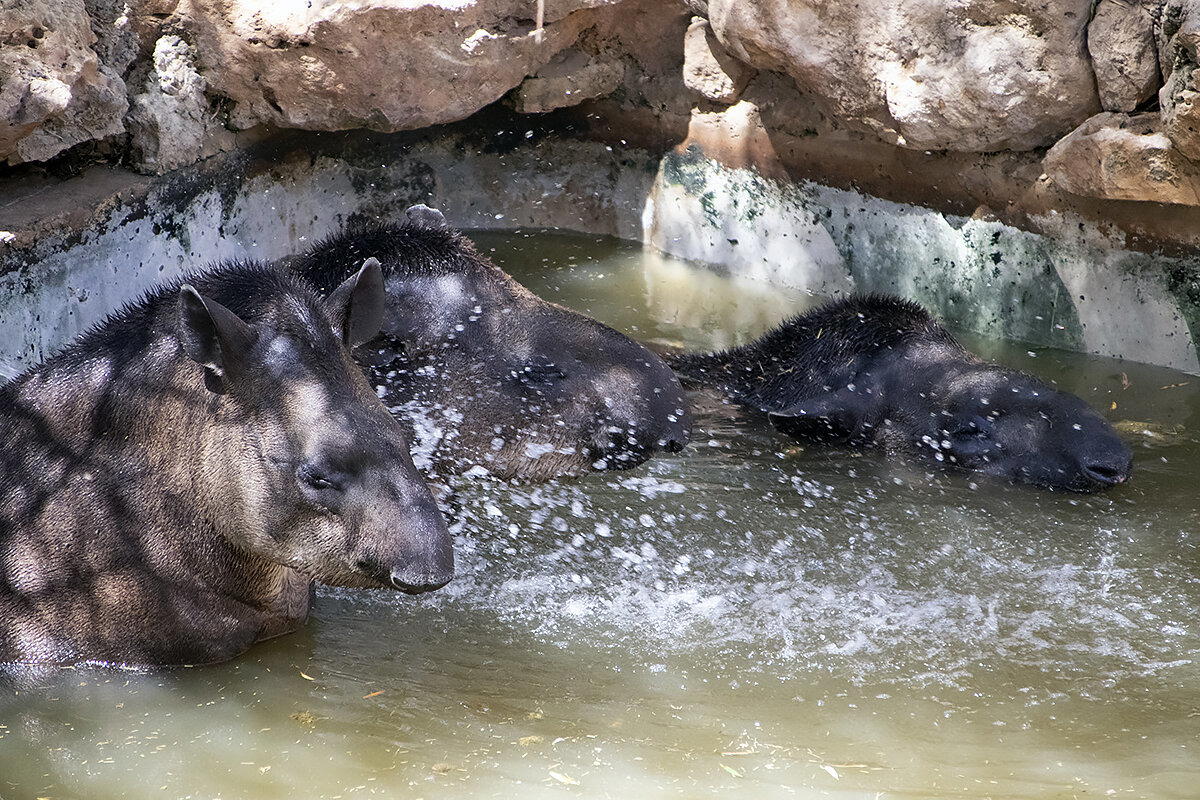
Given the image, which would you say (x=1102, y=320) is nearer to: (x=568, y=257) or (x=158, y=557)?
(x=568, y=257)

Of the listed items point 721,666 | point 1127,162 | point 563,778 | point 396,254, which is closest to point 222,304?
point 563,778

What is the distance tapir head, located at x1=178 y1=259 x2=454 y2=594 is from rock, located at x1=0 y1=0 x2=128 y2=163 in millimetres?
2737

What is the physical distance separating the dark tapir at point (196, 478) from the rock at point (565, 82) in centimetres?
559

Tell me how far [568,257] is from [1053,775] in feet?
21.8

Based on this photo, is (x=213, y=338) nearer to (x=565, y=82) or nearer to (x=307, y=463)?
(x=307, y=463)

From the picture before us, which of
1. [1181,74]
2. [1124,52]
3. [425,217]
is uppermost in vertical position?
[1124,52]

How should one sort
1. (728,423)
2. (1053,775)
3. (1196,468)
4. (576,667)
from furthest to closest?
(728,423) → (1196,468) → (576,667) → (1053,775)

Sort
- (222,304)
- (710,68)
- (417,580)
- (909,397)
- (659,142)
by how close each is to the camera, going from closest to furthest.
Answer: (417,580), (222,304), (909,397), (710,68), (659,142)

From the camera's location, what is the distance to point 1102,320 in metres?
8.13

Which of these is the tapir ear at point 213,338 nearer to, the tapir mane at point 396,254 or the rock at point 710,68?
the tapir mane at point 396,254

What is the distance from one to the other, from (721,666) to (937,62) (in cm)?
466

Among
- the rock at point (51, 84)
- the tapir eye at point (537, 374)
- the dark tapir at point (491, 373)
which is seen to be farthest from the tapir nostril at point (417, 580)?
the rock at point (51, 84)

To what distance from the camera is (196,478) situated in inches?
169

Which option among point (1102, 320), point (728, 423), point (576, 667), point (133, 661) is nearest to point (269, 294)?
point (133, 661)
